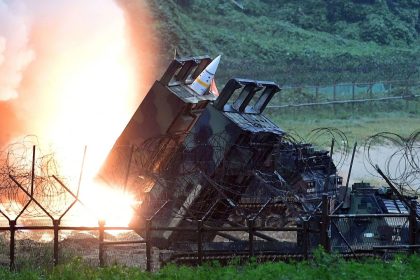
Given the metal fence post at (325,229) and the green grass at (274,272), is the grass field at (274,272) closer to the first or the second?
the green grass at (274,272)

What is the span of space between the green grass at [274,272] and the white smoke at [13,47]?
1450 centimetres

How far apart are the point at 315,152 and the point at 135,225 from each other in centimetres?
529

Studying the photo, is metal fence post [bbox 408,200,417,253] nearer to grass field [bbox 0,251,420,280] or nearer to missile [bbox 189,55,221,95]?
grass field [bbox 0,251,420,280]

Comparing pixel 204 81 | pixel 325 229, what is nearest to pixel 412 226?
pixel 325 229

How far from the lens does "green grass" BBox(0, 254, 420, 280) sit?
11719mm

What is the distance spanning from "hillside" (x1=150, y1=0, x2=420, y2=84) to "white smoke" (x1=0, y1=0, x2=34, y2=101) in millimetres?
20775

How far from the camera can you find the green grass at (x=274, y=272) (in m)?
11.7

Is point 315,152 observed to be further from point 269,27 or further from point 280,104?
point 269,27

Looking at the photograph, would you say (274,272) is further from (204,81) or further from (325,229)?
(204,81)

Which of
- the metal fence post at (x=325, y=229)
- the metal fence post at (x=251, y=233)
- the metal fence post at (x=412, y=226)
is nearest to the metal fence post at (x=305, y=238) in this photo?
the metal fence post at (x=325, y=229)

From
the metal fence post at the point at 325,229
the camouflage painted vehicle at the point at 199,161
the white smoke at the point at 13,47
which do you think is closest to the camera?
the metal fence post at the point at 325,229

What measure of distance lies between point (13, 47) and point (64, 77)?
1.99 metres

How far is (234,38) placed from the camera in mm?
56688

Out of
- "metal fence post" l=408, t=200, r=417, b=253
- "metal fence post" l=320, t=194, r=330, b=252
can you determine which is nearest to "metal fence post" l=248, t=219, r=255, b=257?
"metal fence post" l=320, t=194, r=330, b=252
